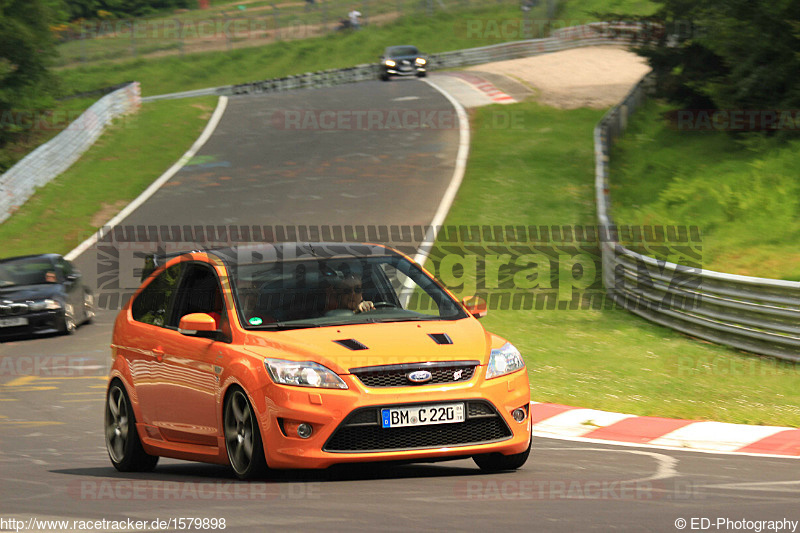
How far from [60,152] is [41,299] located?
15.8 m

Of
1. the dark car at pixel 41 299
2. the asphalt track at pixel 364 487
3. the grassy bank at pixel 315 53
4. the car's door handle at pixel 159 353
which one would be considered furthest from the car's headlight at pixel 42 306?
the grassy bank at pixel 315 53

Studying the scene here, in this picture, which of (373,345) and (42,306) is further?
(42,306)

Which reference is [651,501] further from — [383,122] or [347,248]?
[383,122]

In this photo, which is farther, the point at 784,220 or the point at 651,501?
the point at 784,220

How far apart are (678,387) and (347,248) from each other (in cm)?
579

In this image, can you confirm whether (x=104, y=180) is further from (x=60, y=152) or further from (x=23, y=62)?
(x=23, y=62)

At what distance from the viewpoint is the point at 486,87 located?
44562 millimetres

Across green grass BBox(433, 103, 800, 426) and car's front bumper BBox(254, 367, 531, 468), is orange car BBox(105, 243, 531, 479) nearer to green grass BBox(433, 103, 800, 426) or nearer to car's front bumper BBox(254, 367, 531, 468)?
car's front bumper BBox(254, 367, 531, 468)

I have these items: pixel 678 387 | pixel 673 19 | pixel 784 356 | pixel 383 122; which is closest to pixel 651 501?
pixel 678 387

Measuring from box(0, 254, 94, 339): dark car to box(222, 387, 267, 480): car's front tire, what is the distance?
40.0 feet

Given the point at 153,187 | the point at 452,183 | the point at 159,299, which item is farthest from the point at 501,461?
the point at 153,187

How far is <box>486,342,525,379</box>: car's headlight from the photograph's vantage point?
762cm

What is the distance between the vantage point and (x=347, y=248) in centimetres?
884

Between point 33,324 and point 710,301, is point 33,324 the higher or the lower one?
the lower one
